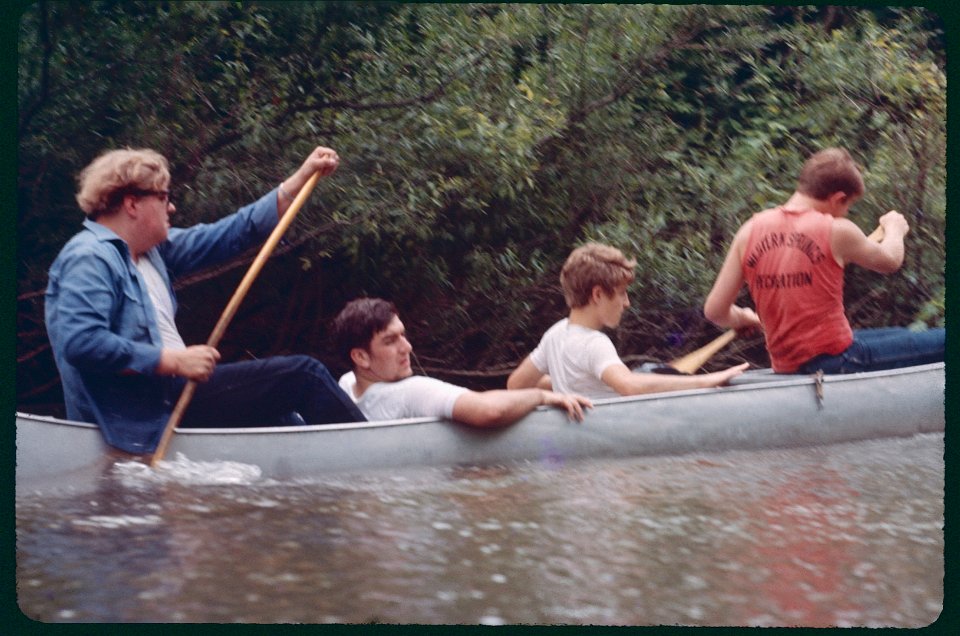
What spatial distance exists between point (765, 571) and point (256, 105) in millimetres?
2695

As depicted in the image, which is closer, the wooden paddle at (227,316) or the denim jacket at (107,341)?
the denim jacket at (107,341)

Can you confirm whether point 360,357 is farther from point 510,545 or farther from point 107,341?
point 510,545

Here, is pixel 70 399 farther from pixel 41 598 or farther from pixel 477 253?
pixel 477 253

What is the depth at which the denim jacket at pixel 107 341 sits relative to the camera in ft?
11.4

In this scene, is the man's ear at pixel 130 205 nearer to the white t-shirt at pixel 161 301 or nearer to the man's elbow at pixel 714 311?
the white t-shirt at pixel 161 301

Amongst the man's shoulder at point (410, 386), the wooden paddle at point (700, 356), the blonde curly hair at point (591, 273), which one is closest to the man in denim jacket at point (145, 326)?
the man's shoulder at point (410, 386)

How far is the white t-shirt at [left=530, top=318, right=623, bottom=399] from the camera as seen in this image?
4.07m

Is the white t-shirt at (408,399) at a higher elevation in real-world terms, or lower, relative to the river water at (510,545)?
higher

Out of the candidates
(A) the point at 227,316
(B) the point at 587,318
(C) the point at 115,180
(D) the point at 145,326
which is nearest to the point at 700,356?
(B) the point at 587,318

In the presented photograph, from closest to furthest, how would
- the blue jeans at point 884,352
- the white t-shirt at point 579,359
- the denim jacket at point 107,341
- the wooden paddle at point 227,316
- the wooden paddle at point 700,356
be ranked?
1. the denim jacket at point 107,341
2. the wooden paddle at point 227,316
3. the white t-shirt at point 579,359
4. the blue jeans at point 884,352
5. the wooden paddle at point 700,356

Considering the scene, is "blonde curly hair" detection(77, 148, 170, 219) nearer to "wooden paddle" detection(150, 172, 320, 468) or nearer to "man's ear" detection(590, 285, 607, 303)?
"wooden paddle" detection(150, 172, 320, 468)

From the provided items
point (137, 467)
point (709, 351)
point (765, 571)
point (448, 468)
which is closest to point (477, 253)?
point (709, 351)

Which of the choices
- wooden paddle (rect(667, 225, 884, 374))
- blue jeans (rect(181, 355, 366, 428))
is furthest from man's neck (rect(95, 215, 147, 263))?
wooden paddle (rect(667, 225, 884, 374))

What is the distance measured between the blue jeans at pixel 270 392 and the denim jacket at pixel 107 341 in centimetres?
13
